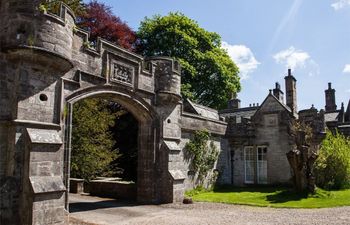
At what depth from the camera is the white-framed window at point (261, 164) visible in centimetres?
1881

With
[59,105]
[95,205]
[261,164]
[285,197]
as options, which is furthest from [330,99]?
[59,105]

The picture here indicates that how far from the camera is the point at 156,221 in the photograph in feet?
31.7

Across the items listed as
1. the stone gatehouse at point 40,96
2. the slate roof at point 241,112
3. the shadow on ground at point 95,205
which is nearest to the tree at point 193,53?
the slate roof at point 241,112

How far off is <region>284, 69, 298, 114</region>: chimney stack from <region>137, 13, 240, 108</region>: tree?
718 cm

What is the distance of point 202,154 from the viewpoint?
54.4 feet

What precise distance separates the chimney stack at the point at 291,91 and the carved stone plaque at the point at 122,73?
10789 millimetres

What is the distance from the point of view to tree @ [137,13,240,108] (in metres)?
24.7

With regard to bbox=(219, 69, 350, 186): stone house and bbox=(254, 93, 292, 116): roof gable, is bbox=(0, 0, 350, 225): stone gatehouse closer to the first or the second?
bbox=(219, 69, 350, 186): stone house

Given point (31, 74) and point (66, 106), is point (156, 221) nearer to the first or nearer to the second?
point (66, 106)

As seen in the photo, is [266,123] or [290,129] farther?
[266,123]

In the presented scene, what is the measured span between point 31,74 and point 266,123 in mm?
13889

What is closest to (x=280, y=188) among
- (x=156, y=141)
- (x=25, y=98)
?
(x=156, y=141)

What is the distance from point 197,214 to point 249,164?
29.7ft

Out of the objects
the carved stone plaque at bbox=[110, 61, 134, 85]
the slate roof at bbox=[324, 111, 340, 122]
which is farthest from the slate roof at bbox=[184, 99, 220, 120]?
the slate roof at bbox=[324, 111, 340, 122]
